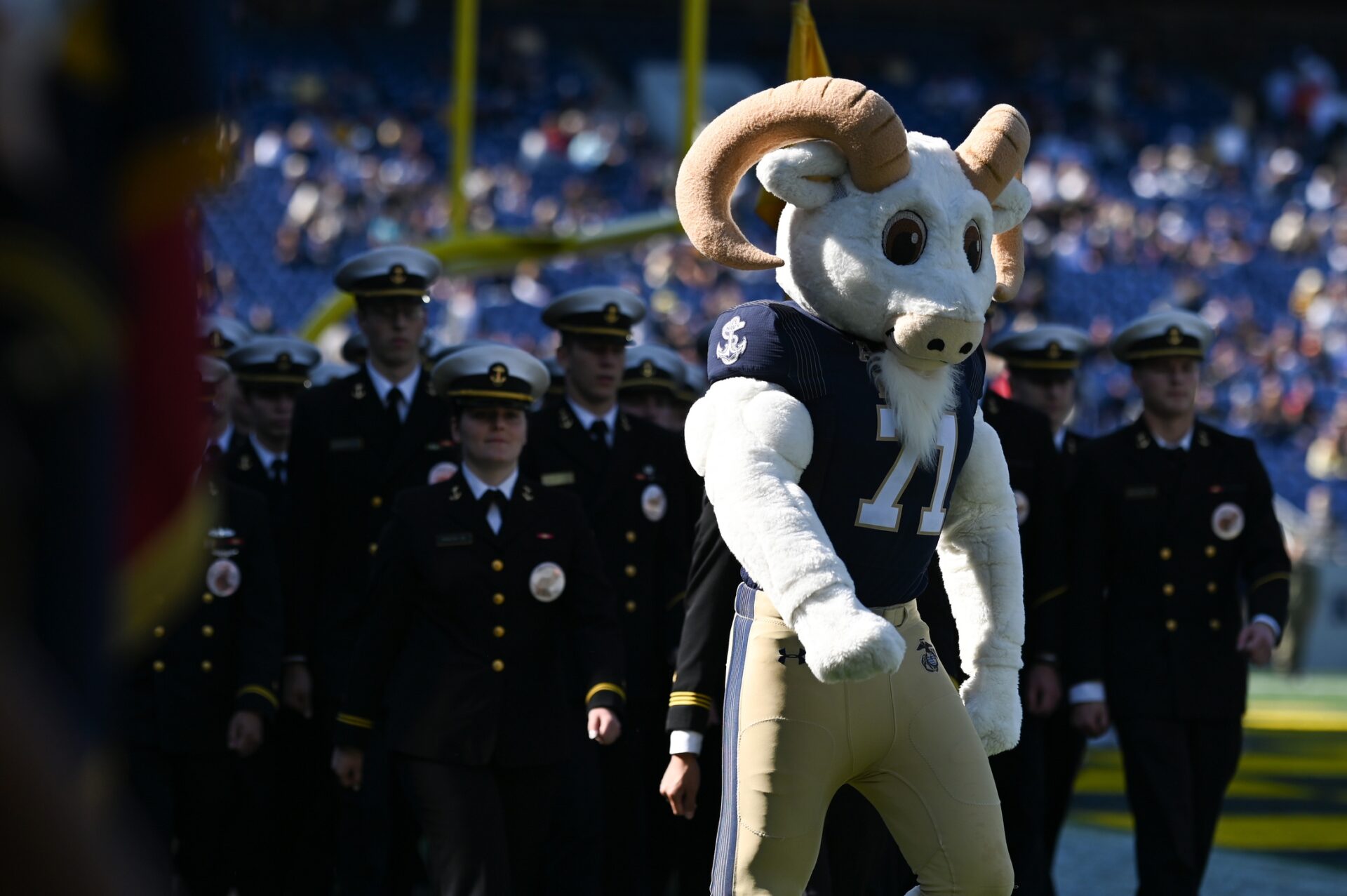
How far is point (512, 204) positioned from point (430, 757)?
19.1 meters

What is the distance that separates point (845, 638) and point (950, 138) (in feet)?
80.2

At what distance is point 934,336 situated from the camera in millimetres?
3742

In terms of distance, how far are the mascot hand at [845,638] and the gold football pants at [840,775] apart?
0.57 feet

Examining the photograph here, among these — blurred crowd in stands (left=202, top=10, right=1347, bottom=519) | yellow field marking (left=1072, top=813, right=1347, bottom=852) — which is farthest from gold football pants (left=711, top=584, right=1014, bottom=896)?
blurred crowd in stands (left=202, top=10, right=1347, bottom=519)

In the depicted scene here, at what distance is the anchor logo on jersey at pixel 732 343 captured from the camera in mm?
3797

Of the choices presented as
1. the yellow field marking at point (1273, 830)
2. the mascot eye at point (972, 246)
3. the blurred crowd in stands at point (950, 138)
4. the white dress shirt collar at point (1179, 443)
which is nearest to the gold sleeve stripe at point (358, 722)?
the mascot eye at point (972, 246)

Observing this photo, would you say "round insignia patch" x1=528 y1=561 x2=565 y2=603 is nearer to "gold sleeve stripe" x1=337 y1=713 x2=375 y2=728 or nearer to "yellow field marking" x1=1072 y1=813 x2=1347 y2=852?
"gold sleeve stripe" x1=337 y1=713 x2=375 y2=728

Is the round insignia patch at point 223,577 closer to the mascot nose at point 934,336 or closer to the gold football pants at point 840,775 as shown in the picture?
the gold football pants at point 840,775

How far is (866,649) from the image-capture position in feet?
11.2

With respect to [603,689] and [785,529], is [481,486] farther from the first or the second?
[785,529]

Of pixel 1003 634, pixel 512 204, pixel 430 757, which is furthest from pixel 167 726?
pixel 512 204

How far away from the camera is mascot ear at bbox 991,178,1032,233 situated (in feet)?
13.7

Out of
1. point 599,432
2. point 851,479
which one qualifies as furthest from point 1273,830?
point 851,479

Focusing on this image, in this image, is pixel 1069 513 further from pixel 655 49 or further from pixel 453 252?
pixel 655 49
